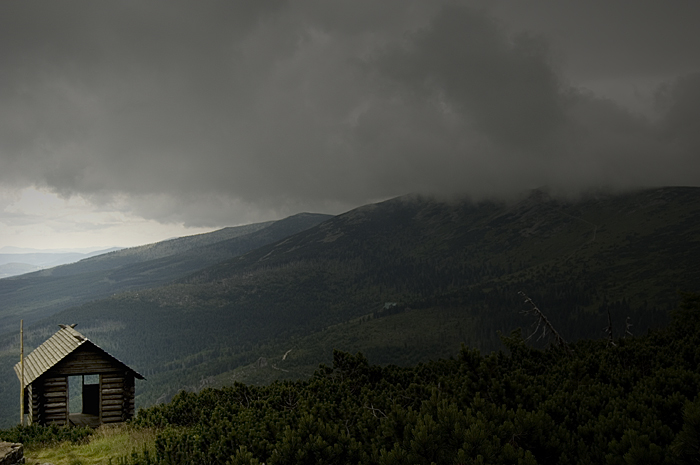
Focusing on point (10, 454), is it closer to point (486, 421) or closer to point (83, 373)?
point (83, 373)

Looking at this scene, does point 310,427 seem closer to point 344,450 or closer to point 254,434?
point 344,450

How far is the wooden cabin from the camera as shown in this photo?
65.9ft

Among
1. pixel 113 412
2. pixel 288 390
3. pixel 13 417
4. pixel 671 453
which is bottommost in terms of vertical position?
pixel 13 417

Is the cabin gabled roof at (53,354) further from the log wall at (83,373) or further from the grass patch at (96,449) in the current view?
the grass patch at (96,449)

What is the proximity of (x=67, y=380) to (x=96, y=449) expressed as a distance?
295 inches

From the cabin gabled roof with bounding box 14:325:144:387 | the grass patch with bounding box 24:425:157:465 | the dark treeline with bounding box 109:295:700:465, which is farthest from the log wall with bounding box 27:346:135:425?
the dark treeline with bounding box 109:295:700:465

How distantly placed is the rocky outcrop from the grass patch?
0.64 m

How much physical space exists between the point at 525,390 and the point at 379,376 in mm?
7210

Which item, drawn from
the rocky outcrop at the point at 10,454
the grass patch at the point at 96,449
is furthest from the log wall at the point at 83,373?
the rocky outcrop at the point at 10,454

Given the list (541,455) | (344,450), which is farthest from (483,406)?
(344,450)

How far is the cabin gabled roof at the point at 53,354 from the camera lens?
19969 millimetres

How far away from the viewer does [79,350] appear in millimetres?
20578

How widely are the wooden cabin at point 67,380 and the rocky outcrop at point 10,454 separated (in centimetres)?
872

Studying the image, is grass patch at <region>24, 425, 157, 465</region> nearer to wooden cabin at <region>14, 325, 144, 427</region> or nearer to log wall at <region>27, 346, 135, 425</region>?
wooden cabin at <region>14, 325, 144, 427</region>
